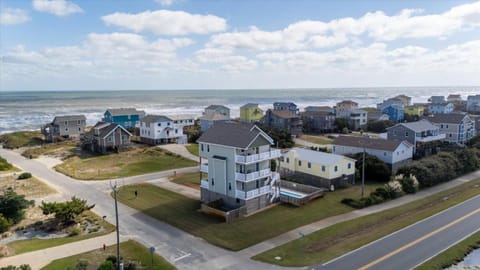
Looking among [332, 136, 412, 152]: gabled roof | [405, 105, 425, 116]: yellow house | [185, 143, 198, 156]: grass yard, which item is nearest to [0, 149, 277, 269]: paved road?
[185, 143, 198, 156]: grass yard

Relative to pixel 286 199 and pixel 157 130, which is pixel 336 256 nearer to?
pixel 286 199

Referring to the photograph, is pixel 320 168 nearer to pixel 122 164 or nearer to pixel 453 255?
pixel 453 255

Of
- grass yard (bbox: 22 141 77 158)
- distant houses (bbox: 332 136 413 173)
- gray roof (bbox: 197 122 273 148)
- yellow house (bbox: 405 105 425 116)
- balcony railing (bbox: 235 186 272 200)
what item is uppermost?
gray roof (bbox: 197 122 273 148)

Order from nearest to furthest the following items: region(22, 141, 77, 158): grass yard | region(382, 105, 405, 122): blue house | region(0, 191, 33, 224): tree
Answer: region(0, 191, 33, 224): tree < region(22, 141, 77, 158): grass yard < region(382, 105, 405, 122): blue house

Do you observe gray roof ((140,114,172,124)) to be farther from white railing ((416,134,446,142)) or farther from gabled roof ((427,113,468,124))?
gabled roof ((427,113,468,124))

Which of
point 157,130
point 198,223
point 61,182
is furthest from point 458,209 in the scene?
point 157,130

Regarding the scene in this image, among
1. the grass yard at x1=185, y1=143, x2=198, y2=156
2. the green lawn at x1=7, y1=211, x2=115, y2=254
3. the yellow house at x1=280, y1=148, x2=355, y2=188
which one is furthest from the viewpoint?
the grass yard at x1=185, y1=143, x2=198, y2=156

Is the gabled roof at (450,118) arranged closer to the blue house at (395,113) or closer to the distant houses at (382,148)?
the distant houses at (382,148)
